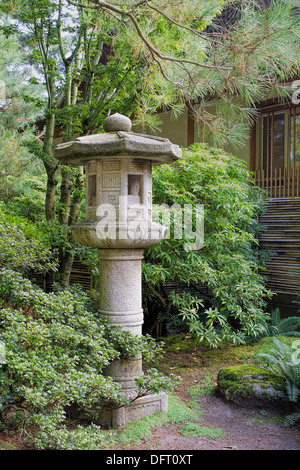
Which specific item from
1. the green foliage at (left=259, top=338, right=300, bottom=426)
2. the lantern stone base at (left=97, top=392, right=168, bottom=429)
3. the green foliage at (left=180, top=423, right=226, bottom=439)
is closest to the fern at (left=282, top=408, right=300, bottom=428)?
the green foliage at (left=259, top=338, right=300, bottom=426)

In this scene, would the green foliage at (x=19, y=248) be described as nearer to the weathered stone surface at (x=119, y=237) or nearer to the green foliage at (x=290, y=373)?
the weathered stone surface at (x=119, y=237)

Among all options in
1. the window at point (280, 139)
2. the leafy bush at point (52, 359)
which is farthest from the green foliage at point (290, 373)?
the window at point (280, 139)

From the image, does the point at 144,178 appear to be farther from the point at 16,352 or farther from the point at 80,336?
the point at 16,352

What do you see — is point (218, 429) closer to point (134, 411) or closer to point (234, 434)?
point (234, 434)

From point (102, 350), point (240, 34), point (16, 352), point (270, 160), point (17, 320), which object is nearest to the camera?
point (16, 352)

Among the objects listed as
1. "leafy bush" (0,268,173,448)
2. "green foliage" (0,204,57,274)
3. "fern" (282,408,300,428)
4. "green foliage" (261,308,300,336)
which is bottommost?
"fern" (282,408,300,428)

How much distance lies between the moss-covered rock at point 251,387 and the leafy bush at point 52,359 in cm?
104

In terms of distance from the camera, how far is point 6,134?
9.60m

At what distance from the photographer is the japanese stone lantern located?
157 inches

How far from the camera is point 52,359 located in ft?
10.9

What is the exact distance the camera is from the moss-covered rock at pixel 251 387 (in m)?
4.45

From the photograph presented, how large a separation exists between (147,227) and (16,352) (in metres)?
1.64

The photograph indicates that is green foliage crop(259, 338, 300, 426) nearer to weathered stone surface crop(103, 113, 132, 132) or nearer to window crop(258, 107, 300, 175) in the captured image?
weathered stone surface crop(103, 113, 132, 132)

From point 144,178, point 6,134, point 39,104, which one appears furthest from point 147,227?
point 6,134
